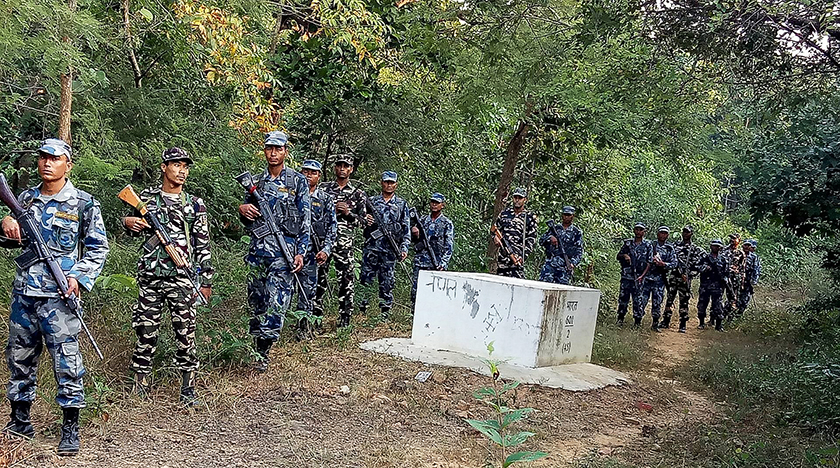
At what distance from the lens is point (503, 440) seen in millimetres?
3332

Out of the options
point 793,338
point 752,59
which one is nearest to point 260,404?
point 752,59

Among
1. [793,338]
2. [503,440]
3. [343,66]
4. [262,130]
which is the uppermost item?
[343,66]

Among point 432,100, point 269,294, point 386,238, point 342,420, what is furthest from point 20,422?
point 432,100

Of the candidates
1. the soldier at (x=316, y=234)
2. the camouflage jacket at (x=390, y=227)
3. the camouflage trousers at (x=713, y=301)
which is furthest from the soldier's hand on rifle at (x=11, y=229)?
the camouflage trousers at (x=713, y=301)

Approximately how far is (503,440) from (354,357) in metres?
4.42

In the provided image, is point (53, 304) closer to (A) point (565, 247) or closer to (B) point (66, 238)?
(B) point (66, 238)

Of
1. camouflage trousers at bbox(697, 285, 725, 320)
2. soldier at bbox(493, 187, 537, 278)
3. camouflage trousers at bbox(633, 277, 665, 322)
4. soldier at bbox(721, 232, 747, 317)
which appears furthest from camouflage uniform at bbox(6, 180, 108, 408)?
soldier at bbox(721, 232, 747, 317)

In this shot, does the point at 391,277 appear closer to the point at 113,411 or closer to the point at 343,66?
the point at 343,66

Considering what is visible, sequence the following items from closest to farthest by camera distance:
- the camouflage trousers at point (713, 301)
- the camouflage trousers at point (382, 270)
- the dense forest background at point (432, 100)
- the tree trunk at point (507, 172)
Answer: the dense forest background at point (432, 100), the camouflage trousers at point (382, 270), the tree trunk at point (507, 172), the camouflage trousers at point (713, 301)

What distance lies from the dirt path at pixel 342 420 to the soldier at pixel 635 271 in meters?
5.62

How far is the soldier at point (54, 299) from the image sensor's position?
4.51 metres

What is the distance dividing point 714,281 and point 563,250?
3715 millimetres

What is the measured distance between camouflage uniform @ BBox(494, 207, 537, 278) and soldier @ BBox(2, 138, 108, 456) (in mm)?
8053

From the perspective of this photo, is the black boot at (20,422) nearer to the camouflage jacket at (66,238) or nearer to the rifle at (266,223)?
the camouflage jacket at (66,238)
